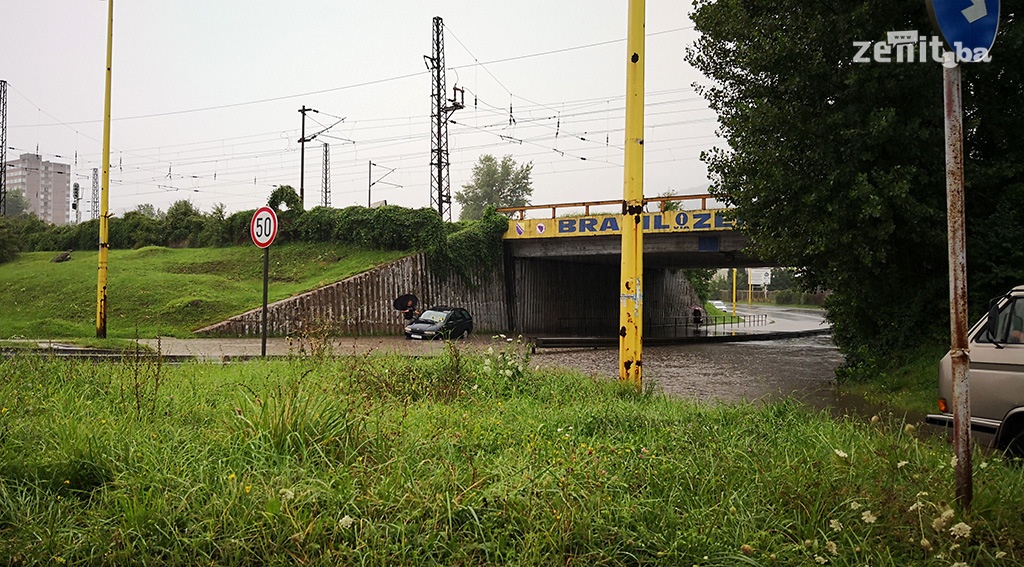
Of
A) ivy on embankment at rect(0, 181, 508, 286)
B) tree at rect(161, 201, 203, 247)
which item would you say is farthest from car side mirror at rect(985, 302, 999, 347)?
tree at rect(161, 201, 203, 247)

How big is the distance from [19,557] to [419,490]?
1.94 m

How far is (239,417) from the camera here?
4.60 meters

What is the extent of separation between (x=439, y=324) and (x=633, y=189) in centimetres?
1596

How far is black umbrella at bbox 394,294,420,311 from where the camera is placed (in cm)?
2744

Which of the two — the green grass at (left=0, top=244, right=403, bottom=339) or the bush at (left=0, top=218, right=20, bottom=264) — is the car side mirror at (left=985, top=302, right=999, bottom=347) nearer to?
the green grass at (left=0, top=244, right=403, bottom=339)

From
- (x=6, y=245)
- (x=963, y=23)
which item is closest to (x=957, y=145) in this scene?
(x=963, y=23)

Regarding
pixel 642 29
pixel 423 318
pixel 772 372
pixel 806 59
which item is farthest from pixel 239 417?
pixel 423 318

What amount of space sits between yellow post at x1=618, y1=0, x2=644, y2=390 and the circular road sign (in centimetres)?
628

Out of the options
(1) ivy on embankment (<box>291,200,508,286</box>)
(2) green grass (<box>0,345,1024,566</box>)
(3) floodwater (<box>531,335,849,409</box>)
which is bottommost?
(3) floodwater (<box>531,335,849,409</box>)

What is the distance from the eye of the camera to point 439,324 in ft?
79.0

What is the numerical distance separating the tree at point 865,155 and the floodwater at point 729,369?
2.18 meters

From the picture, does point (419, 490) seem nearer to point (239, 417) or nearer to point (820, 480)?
point (239, 417)

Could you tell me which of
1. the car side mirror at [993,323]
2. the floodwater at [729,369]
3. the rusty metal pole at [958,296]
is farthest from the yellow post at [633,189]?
the rusty metal pole at [958,296]
